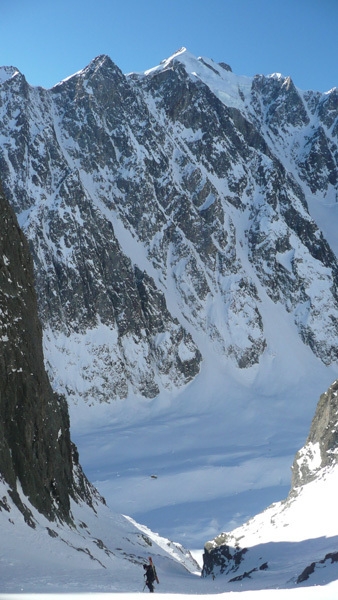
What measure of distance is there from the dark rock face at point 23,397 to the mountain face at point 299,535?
9.93 meters

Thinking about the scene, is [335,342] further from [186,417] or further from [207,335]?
[186,417]

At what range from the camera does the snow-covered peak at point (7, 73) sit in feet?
455

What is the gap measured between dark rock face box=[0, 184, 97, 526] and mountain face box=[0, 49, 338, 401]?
68.4 m

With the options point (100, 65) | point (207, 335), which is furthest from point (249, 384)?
point (100, 65)

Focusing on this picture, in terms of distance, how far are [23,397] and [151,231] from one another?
102 meters

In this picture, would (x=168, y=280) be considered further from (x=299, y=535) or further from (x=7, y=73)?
(x=299, y=535)

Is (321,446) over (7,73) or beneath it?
beneath

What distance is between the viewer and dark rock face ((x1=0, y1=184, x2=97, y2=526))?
97.7 ft

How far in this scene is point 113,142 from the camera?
5453 inches

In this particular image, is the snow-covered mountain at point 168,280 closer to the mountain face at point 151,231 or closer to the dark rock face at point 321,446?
the mountain face at point 151,231

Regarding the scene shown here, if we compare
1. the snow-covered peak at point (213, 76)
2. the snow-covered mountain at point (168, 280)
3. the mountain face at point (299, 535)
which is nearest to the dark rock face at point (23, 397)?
the mountain face at point (299, 535)

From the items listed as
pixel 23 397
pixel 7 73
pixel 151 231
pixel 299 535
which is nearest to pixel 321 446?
A: pixel 299 535

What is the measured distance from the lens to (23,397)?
31312mm

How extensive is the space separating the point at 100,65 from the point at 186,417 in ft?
272
